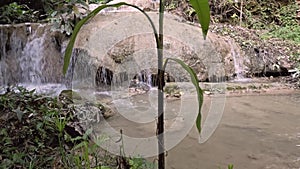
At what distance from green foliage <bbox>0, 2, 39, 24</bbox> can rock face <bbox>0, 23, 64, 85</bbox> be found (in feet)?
1.17

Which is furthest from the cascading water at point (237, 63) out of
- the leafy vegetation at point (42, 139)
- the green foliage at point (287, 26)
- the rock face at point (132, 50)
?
the leafy vegetation at point (42, 139)

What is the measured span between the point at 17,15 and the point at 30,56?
97 cm

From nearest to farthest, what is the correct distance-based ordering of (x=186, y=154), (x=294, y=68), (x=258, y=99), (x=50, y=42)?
(x=186, y=154) → (x=258, y=99) → (x=50, y=42) → (x=294, y=68)

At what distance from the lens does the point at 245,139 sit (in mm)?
2787

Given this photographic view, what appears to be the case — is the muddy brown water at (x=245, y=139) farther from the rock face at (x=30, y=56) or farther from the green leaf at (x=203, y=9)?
the rock face at (x=30, y=56)

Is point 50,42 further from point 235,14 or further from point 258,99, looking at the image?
point 235,14

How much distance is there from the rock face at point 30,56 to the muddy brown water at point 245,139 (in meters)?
2.22

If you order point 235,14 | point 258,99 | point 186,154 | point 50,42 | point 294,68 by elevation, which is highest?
point 235,14

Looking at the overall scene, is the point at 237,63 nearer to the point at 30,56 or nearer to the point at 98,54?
the point at 98,54

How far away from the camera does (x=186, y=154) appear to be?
2.43 metres

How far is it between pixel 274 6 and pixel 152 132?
6.75 metres

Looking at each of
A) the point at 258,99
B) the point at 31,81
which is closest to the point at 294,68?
the point at 258,99

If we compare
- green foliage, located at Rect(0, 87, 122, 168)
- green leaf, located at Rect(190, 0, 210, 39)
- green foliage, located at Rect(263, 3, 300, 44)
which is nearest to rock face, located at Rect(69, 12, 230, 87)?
green foliage, located at Rect(263, 3, 300, 44)

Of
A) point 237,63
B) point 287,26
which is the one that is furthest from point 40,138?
point 287,26
